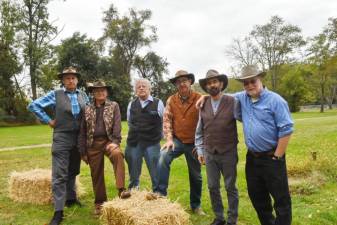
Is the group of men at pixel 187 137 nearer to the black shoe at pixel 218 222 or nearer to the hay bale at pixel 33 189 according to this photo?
the black shoe at pixel 218 222

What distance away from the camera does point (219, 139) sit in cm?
571

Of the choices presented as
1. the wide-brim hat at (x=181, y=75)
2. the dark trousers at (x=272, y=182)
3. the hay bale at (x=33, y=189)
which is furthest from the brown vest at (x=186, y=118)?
the hay bale at (x=33, y=189)

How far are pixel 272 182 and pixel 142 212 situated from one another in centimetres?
160

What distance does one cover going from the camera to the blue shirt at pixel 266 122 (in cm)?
489

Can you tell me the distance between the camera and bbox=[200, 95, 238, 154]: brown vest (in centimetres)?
Result: 569

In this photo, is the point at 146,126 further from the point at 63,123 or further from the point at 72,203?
the point at 72,203

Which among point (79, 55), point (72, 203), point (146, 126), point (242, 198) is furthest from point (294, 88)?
point (146, 126)

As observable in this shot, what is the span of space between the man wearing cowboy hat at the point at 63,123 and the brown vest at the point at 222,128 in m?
2.28

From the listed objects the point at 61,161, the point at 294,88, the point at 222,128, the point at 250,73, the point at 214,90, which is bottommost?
the point at 61,161

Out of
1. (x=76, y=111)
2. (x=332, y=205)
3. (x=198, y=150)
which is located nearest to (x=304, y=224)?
(x=332, y=205)

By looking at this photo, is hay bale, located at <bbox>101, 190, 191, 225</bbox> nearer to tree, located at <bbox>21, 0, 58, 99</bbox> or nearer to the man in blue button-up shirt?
the man in blue button-up shirt

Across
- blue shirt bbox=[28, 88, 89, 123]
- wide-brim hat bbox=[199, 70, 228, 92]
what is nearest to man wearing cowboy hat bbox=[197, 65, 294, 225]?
wide-brim hat bbox=[199, 70, 228, 92]

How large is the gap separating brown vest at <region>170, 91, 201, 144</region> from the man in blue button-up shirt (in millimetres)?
1178

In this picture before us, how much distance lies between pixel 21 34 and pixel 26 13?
91.5 inches
